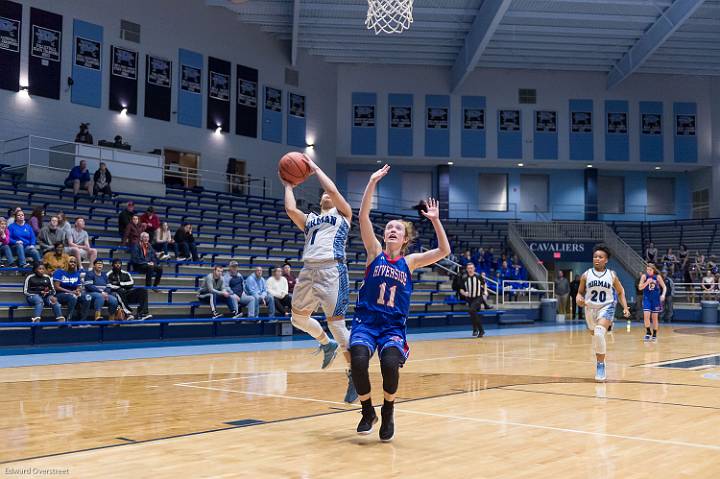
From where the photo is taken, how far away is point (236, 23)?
2694cm

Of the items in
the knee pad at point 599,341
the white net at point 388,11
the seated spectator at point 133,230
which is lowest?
the knee pad at point 599,341

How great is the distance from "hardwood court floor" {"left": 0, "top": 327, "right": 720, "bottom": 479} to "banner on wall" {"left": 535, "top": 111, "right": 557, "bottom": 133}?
80.3 feet

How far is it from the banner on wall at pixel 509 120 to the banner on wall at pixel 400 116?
419 centimetres

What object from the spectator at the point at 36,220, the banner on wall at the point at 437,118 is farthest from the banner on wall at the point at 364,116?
the spectator at the point at 36,220

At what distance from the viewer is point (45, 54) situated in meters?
21.6

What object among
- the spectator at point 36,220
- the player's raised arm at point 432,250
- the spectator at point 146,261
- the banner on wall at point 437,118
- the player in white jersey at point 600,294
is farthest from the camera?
the banner on wall at point 437,118

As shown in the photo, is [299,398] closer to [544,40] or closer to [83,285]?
[83,285]

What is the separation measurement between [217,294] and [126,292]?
1839 mm

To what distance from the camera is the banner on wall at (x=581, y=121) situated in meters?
33.3

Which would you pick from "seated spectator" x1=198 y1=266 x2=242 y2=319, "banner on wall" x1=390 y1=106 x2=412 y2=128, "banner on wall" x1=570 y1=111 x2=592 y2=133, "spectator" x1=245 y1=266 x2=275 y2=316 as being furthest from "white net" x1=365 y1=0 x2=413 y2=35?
"banner on wall" x1=570 y1=111 x2=592 y2=133

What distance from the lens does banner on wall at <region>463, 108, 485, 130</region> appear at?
32.8 metres

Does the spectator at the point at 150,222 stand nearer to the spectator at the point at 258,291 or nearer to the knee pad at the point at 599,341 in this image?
the spectator at the point at 258,291

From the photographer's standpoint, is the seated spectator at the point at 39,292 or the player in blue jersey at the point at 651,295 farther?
the player in blue jersey at the point at 651,295

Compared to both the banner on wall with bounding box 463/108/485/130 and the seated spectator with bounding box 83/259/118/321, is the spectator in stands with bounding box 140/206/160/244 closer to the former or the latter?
the seated spectator with bounding box 83/259/118/321
